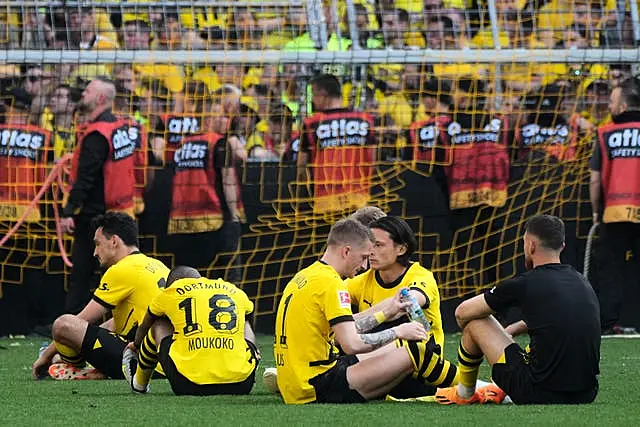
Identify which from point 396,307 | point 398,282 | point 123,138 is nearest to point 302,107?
point 123,138

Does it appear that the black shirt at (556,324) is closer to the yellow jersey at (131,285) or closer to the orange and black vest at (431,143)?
the yellow jersey at (131,285)

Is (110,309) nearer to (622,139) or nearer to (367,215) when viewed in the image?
(367,215)

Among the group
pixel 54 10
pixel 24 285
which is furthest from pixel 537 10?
pixel 24 285

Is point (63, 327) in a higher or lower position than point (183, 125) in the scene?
lower

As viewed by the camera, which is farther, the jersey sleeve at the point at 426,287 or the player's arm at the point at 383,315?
the jersey sleeve at the point at 426,287

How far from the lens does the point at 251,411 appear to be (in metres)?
7.55

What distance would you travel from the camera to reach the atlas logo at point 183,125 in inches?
557

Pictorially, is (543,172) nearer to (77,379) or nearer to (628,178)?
(628,178)

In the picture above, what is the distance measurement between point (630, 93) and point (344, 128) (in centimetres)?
250

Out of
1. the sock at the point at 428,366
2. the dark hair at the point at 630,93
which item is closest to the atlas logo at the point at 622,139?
the dark hair at the point at 630,93

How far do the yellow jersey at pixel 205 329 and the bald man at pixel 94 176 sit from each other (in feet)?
14.2

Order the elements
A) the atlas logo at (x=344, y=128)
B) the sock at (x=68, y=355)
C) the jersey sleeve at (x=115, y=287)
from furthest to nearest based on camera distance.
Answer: the atlas logo at (x=344, y=128), the sock at (x=68, y=355), the jersey sleeve at (x=115, y=287)

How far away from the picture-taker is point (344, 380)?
7.91m

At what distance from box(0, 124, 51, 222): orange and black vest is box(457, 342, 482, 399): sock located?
6.78 meters
